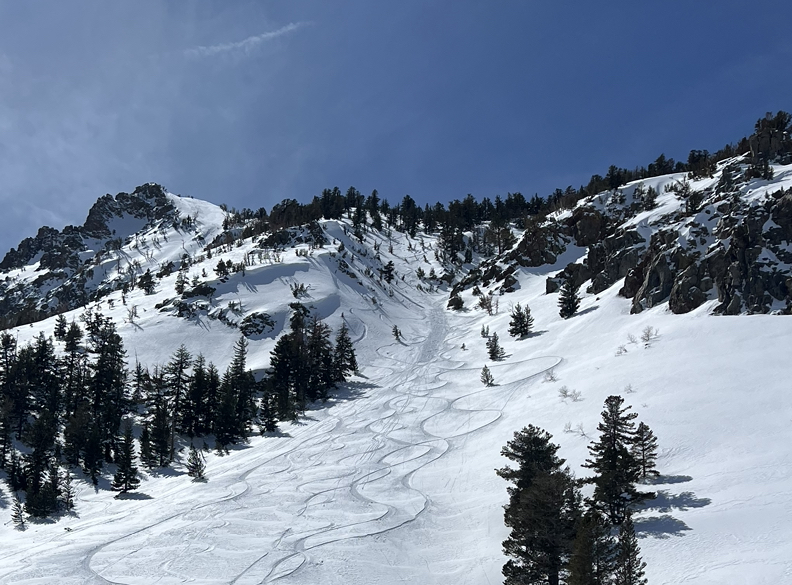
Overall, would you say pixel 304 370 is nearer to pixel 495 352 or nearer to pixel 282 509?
pixel 495 352

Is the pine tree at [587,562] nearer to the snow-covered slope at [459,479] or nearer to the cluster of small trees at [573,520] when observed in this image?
the cluster of small trees at [573,520]

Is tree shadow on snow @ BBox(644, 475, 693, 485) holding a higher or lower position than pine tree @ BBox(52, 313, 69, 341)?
lower

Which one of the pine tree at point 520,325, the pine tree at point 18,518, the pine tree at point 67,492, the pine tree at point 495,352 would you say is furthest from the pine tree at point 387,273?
the pine tree at point 18,518

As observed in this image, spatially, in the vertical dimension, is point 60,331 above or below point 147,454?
above

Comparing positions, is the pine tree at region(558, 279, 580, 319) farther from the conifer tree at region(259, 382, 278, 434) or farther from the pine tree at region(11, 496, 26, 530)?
the pine tree at region(11, 496, 26, 530)

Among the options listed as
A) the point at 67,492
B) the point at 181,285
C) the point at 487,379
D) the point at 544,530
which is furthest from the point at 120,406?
the point at 544,530

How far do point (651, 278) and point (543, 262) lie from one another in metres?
43.3

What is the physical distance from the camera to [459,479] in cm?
2152

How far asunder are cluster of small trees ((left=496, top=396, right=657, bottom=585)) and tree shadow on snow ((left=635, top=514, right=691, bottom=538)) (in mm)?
588

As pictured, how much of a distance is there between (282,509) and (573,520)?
47.9 feet

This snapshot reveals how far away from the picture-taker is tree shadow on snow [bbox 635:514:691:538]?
12375 millimetres

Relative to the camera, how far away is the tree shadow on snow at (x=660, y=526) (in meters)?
12.4

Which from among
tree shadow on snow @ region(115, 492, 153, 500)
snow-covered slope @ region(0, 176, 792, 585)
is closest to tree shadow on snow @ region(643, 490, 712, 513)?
snow-covered slope @ region(0, 176, 792, 585)

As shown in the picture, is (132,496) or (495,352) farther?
(495,352)
